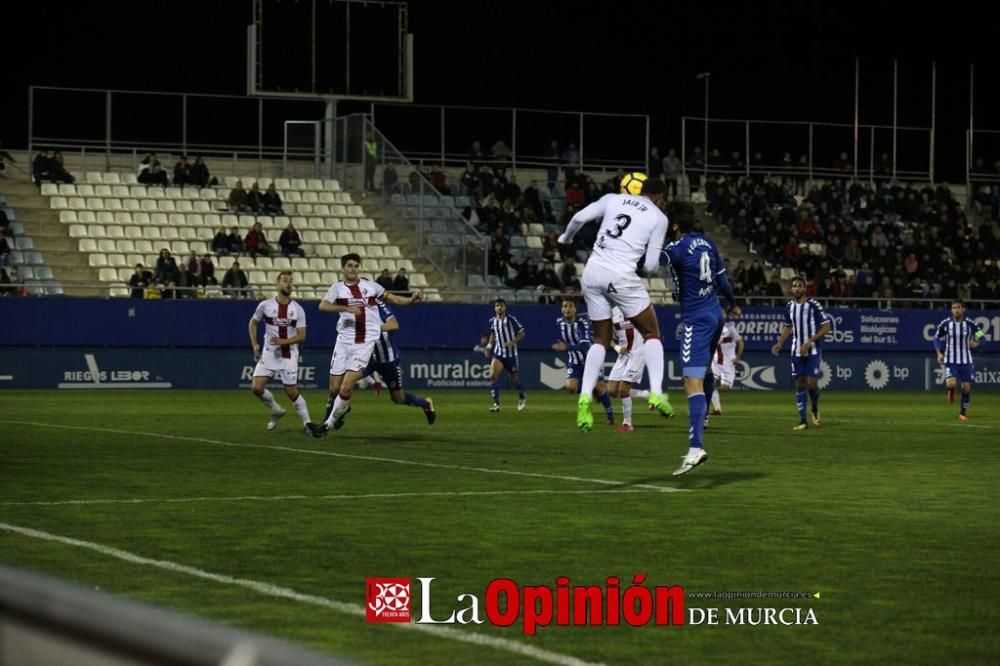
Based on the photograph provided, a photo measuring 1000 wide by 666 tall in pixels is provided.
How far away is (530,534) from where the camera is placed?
31.1ft

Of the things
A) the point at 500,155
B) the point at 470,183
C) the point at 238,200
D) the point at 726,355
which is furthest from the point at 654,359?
the point at 500,155

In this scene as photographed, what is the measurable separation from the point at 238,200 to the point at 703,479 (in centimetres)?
3315

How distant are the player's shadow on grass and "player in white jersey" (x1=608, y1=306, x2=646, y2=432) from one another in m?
5.65

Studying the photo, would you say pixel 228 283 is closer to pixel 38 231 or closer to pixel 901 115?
pixel 38 231

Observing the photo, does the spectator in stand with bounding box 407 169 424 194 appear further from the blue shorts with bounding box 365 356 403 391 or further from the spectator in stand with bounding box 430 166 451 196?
the blue shorts with bounding box 365 356 403 391

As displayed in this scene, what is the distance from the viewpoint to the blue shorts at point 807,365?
24.7 metres

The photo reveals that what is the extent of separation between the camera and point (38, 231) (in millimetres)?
42906

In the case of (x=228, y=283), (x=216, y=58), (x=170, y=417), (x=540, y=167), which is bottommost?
(x=170, y=417)

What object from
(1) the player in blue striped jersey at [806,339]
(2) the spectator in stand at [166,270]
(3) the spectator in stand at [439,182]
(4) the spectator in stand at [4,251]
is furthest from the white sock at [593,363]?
(3) the spectator in stand at [439,182]

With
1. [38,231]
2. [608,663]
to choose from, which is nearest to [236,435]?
[608,663]

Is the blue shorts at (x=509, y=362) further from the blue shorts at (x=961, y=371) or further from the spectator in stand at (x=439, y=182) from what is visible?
the spectator in stand at (x=439, y=182)

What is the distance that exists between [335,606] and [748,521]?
431 cm

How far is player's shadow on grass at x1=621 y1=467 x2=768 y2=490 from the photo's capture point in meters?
13.0

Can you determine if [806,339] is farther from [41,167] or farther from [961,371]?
[41,167]
